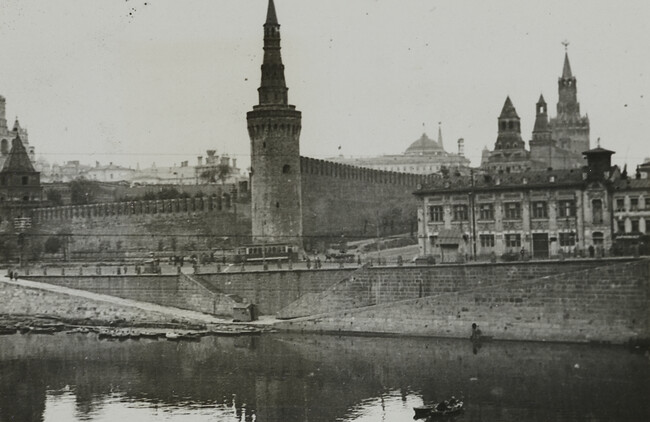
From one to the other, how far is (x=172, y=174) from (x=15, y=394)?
368 feet

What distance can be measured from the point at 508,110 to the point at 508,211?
47236mm

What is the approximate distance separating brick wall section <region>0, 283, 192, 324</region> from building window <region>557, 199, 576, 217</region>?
20975mm

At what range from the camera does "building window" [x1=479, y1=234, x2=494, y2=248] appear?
49938mm

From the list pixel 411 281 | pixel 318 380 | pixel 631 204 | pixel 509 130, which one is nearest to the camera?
pixel 318 380

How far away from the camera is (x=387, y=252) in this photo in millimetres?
58812

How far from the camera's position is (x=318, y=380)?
34.9 m

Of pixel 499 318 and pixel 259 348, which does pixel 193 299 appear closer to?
pixel 259 348

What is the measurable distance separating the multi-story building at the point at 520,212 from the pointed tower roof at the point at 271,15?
51.9 feet

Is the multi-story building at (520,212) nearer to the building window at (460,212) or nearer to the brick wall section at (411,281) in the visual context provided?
the building window at (460,212)

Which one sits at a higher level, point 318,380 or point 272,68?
point 272,68

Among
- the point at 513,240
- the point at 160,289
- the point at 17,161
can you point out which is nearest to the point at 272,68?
the point at 160,289

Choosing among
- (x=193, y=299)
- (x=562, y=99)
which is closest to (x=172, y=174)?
(x=562, y=99)

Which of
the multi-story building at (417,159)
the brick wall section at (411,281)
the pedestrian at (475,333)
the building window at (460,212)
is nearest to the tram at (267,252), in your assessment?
the brick wall section at (411,281)

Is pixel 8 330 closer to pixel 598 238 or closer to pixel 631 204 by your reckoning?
pixel 598 238
